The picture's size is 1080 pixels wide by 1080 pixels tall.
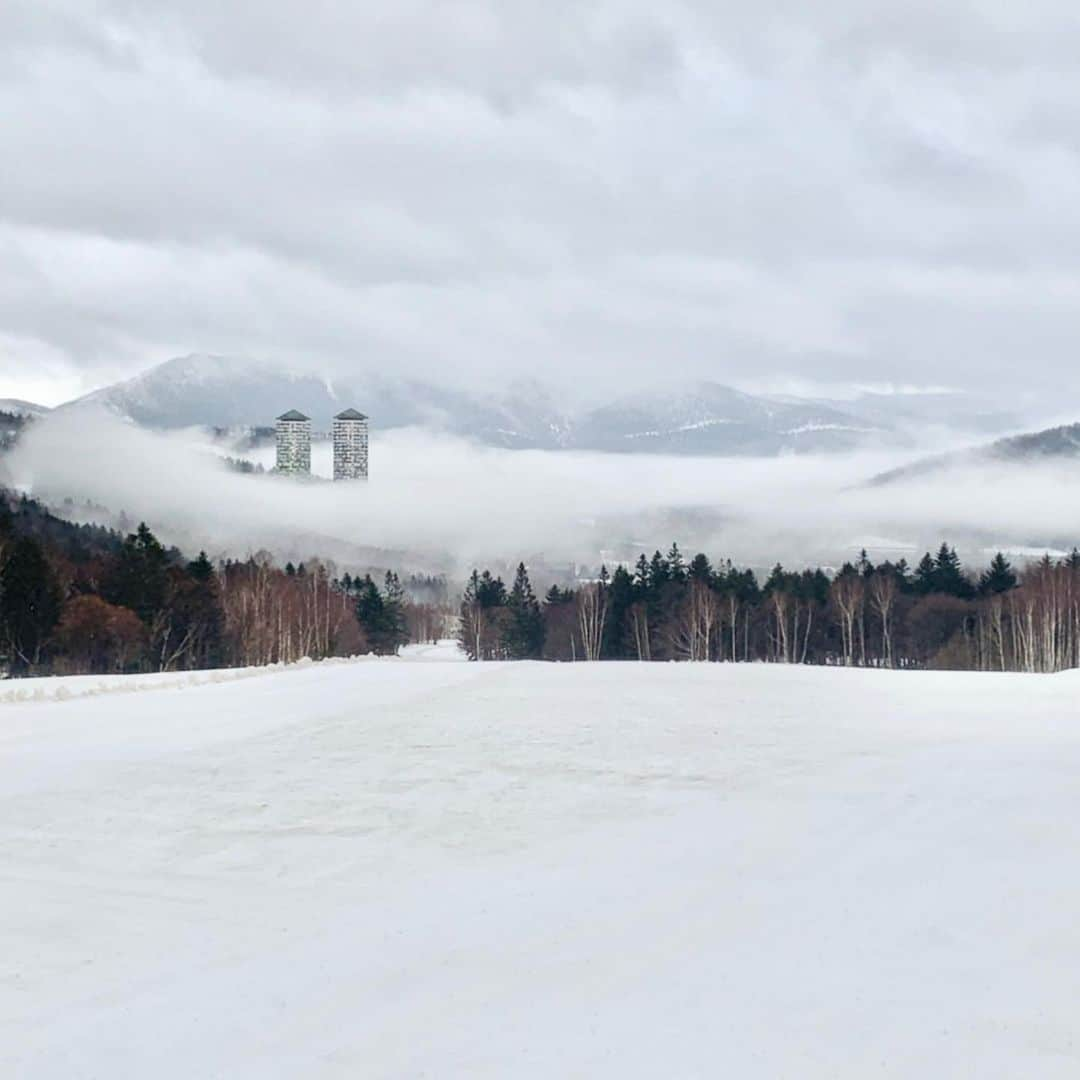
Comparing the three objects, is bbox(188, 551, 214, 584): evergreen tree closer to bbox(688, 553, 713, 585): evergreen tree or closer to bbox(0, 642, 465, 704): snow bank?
bbox(0, 642, 465, 704): snow bank

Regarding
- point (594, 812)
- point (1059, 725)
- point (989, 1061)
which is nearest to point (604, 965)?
point (989, 1061)

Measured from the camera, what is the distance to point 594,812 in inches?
652

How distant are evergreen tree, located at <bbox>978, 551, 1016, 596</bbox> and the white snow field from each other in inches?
3227

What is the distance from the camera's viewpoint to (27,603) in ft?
211

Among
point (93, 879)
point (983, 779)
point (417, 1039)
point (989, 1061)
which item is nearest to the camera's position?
point (989, 1061)

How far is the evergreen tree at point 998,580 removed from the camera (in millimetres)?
99894

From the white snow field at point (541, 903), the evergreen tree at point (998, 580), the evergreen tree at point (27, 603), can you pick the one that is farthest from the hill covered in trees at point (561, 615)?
the white snow field at point (541, 903)

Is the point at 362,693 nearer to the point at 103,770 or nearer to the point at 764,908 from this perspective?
the point at 103,770

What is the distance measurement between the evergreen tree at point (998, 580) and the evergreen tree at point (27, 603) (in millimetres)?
70508

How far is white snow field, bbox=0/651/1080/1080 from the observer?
945 centimetres

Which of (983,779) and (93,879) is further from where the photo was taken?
(983,779)

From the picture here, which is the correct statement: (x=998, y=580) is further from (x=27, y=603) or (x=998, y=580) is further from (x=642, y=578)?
(x=27, y=603)

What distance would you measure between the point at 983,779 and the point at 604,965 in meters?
9.25

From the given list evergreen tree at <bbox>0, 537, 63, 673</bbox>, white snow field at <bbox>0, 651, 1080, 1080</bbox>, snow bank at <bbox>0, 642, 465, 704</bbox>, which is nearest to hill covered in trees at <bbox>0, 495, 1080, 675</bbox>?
evergreen tree at <bbox>0, 537, 63, 673</bbox>
